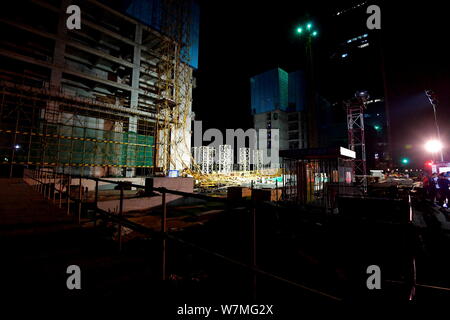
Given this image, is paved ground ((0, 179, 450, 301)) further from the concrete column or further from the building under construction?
the concrete column

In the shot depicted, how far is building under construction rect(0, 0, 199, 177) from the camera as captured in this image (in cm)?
1858

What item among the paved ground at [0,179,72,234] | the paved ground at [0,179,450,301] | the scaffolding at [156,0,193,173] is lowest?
the paved ground at [0,179,450,301]

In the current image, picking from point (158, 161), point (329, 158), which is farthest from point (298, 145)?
point (329, 158)

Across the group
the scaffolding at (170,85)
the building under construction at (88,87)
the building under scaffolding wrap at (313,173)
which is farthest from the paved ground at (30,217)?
the scaffolding at (170,85)

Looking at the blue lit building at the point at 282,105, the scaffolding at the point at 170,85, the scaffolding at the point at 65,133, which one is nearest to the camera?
the scaffolding at the point at 65,133

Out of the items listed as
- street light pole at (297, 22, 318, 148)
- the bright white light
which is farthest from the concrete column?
the bright white light

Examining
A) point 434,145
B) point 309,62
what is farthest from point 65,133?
point 434,145

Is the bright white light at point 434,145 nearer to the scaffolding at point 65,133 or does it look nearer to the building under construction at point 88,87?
the building under construction at point 88,87

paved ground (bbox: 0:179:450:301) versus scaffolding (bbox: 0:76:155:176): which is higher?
scaffolding (bbox: 0:76:155:176)

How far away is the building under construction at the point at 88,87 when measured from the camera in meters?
18.6

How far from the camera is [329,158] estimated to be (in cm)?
1166

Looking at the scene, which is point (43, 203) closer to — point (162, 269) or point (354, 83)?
point (162, 269)

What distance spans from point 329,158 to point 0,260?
12.7 meters

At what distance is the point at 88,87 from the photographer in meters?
27.0
